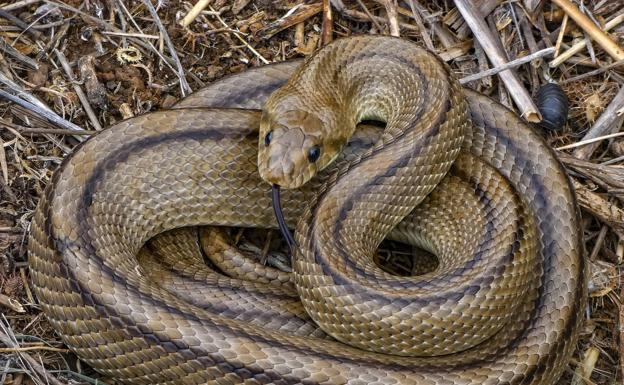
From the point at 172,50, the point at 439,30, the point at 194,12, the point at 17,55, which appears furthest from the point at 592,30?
the point at 17,55

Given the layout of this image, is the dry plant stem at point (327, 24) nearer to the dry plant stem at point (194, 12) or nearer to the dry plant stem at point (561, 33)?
the dry plant stem at point (194, 12)

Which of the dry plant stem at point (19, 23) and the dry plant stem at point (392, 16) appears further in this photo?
the dry plant stem at point (392, 16)

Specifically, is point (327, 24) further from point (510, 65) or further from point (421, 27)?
point (510, 65)

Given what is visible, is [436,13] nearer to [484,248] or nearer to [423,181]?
[423,181]

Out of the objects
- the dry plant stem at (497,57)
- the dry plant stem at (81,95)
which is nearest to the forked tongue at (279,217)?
the dry plant stem at (81,95)

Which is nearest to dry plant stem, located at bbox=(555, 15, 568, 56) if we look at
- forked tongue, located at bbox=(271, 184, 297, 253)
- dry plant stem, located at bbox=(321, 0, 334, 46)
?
dry plant stem, located at bbox=(321, 0, 334, 46)

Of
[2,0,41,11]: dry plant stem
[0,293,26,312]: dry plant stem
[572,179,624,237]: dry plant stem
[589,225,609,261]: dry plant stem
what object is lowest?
[0,293,26,312]: dry plant stem

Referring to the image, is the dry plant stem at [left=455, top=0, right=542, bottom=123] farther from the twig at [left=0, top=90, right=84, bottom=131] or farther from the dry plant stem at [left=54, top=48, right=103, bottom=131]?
the twig at [left=0, top=90, right=84, bottom=131]
